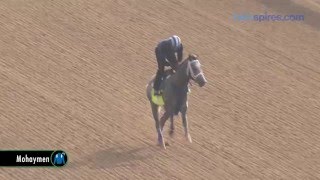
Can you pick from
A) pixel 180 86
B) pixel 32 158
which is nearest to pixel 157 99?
pixel 180 86

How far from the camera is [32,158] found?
498 inches

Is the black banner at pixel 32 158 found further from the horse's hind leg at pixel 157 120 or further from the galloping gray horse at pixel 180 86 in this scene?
the galloping gray horse at pixel 180 86

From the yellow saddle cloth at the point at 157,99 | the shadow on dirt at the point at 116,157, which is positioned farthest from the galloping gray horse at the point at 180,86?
the shadow on dirt at the point at 116,157

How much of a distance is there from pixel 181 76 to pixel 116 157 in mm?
2154

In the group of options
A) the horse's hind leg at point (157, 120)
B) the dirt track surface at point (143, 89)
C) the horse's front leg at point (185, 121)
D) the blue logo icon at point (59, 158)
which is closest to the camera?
the blue logo icon at point (59, 158)

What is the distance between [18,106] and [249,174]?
552cm

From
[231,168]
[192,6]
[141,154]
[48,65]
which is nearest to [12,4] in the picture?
[48,65]

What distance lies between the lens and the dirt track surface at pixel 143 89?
13078 millimetres

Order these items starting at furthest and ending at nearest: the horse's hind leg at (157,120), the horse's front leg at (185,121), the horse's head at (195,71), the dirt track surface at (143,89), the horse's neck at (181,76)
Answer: the horse's hind leg at (157,120)
the dirt track surface at (143,89)
the horse's front leg at (185,121)
the horse's neck at (181,76)
the horse's head at (195,71)

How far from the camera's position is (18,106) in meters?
14.5

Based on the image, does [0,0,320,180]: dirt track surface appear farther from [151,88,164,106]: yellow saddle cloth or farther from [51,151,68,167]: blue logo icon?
[151,88,164,106]: yellow saddle cloth

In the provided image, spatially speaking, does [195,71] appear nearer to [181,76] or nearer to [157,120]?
[181,76]

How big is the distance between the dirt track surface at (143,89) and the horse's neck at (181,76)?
5.31 feet

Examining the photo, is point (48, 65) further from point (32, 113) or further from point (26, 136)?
point (26, 136)
